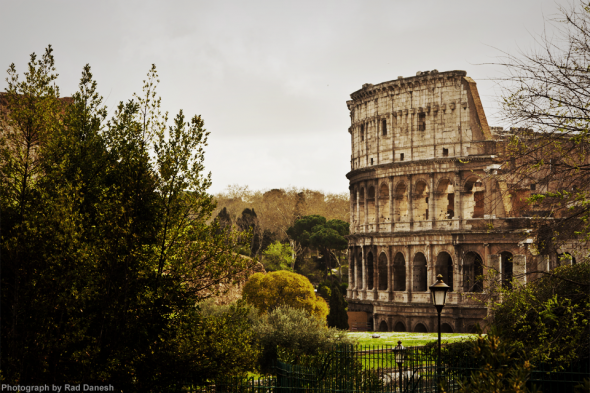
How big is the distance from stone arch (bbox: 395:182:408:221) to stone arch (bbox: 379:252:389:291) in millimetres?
3124

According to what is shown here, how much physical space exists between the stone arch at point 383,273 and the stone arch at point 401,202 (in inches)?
123

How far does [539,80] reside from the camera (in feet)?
36.4

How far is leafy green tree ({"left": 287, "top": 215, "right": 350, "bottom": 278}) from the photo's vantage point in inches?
2392

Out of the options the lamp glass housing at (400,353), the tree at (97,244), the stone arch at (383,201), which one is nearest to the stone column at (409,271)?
the stone arch at (383,201)

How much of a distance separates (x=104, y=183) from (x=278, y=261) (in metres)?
49.7

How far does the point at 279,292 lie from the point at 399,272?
43.3 feet

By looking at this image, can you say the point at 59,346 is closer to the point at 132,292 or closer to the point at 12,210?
the point at 132,292

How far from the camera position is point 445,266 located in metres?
43.1

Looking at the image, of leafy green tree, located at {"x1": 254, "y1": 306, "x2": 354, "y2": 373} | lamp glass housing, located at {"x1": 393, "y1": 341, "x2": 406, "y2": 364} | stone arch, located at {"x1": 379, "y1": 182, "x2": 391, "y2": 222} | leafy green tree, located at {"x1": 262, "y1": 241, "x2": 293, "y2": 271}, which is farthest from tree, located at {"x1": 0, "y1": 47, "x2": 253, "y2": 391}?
leafy green tree, located at {"x1": 262, "y1": 241, "x2": 293, "y2": 271}

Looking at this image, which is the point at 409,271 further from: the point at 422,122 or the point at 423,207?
the point at 422,122

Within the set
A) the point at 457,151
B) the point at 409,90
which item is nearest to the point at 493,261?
the point at 457,151

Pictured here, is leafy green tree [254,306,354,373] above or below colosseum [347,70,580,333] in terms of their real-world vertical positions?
below

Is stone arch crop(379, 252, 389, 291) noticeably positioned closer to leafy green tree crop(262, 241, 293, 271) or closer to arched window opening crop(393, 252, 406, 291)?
arched window opening crop(393, 252, 406, 291)

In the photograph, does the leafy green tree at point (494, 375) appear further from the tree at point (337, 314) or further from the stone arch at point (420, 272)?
the stone arch at point (420, 272)
